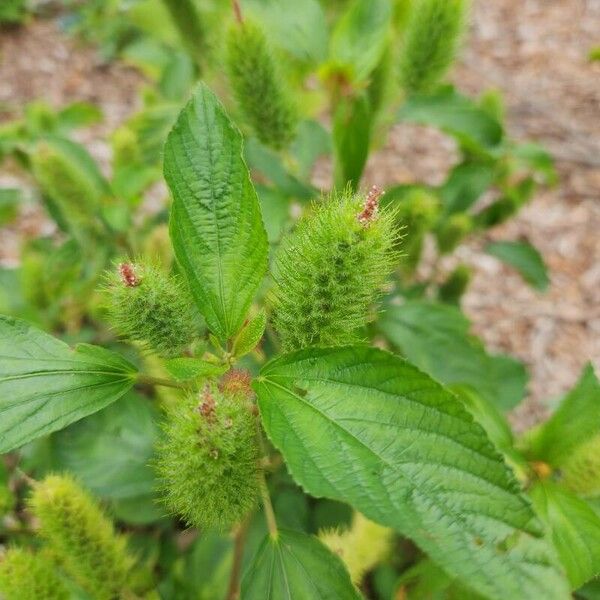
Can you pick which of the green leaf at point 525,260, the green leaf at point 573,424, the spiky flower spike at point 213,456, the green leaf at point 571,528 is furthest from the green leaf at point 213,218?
the green leaf at point 525,260

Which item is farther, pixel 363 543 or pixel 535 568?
pixel 363 543

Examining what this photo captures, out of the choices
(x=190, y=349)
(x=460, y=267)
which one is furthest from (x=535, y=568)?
(x=460, y=267)

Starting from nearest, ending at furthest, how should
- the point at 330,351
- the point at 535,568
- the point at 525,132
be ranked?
the point at 535,568 → the point at 330,351 → the point at 525,132

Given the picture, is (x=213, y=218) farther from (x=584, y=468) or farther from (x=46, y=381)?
(x=584, y=468)

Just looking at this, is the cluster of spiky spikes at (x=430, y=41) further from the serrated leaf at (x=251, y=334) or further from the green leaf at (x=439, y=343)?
the serrated leaf at (x=251, y=334)

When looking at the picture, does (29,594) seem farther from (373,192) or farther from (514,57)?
(514,57)
